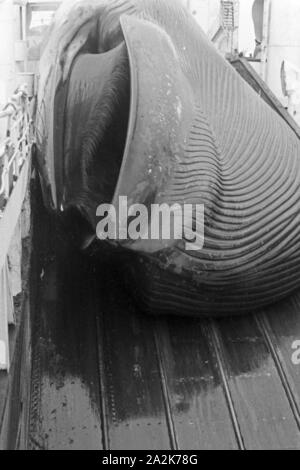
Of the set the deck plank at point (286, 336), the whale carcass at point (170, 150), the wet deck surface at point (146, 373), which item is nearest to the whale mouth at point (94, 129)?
the whale carcass at point (170, 150)

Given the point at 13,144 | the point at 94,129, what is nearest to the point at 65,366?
the point at 13,144

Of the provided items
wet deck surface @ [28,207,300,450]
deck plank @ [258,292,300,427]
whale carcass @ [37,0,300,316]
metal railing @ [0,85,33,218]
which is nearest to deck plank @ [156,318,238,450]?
wet deck surface @ [28,207,300,450]

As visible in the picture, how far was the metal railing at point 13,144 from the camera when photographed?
2914mm

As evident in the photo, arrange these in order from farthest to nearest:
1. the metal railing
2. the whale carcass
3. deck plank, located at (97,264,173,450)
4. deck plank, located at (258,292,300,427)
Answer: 1. deck plank, located at (258,292,300,427)
2. the whale carcass
3. deck plank, located at (97,264,173,450)
4. the metal railing

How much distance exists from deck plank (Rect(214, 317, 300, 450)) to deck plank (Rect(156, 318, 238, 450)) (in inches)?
3.1

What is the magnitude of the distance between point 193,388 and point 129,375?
0.34 m

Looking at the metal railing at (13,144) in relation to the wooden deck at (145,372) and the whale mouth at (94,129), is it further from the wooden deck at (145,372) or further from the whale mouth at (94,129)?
the wooden deck at (145,372)

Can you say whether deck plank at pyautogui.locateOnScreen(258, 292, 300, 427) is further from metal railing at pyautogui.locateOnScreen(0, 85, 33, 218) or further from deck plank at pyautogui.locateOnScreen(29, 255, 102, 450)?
metal railing at pyautogui.locateOnScreen(0, 85, 33, 218)

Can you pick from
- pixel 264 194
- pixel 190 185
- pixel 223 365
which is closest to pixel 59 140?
pixel 190 185

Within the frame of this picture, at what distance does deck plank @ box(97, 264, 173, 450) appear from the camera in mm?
3027

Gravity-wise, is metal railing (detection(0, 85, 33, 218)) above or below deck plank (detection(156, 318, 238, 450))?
above

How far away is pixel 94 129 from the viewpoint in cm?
383

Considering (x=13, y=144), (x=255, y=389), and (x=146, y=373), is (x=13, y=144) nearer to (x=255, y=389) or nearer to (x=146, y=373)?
(x=146, y=373)

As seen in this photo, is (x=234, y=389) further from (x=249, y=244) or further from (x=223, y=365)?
(x=249, y=244)
